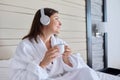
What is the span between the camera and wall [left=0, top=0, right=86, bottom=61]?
159cm

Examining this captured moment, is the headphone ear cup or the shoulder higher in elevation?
the headphone ear cup

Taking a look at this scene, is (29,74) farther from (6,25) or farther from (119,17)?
(119,17)

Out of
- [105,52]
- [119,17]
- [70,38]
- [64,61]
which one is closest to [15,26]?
[64,61]

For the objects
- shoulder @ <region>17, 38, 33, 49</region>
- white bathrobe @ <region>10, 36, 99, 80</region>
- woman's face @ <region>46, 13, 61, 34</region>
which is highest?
woman's face @ <region>46, 13, 61, 34</region>

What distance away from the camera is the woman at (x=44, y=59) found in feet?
3.86

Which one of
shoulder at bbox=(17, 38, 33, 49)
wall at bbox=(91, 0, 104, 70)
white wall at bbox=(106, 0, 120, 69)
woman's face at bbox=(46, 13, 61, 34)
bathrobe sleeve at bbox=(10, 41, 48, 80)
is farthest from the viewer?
white wall at bbox=(106, 0, 120, 69)

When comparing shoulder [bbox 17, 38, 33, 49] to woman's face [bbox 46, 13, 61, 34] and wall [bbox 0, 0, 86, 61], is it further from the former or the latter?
wall [bbox 0, 0, 86, 61]

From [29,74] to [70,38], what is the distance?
1216 millimetres

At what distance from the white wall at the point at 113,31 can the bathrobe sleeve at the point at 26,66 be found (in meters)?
2.07

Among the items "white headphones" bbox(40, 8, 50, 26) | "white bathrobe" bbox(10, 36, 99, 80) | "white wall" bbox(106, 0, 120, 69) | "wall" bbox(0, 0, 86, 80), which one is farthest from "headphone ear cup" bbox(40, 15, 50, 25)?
"white wall" bbox(106, 0, 120, 69)

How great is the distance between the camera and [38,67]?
116 cm

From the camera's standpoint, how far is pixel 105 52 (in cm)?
298

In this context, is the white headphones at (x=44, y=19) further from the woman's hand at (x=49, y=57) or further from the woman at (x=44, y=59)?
the woman's hand at (x=49, y=57)

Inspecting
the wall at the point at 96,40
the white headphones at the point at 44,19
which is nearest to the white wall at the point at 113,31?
the wall at the point at 96,40
